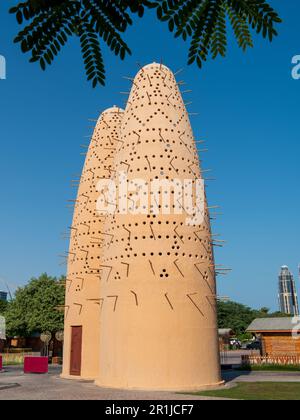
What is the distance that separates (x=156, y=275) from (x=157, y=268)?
281mm

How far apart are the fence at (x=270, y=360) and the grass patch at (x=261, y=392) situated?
9983 millimetres

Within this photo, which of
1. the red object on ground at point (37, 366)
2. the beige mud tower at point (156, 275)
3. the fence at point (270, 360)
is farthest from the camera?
the fence at point (270, 360)

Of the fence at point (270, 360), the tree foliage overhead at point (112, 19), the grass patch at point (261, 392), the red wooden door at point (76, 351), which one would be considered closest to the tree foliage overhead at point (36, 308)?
the red wooden door at point (76, 351)

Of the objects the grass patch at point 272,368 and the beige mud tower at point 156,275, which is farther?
the grass patch at point 272,368

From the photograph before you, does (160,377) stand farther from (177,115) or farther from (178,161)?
(177,115)

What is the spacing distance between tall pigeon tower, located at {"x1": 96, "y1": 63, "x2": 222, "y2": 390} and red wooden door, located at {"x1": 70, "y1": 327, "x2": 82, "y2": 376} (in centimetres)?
378

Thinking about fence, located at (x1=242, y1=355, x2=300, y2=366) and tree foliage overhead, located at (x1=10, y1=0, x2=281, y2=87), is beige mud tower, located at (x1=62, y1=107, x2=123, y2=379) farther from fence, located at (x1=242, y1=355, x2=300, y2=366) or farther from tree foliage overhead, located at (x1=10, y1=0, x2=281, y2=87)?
tree foliage overhead, located at (x1=10, y1=0, x2=281, y2=87)

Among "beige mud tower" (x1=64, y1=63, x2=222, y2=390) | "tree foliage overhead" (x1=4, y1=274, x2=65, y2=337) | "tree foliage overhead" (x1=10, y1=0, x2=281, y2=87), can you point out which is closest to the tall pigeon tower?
"beige mud tower" (x1=64, y1=63, x2=222, y2=390)

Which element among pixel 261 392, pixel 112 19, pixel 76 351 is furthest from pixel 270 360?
pixel 112 19

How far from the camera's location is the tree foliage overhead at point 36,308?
126 ft

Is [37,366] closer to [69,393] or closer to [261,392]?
[69,393]

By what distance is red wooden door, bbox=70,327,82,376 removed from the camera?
809 inches

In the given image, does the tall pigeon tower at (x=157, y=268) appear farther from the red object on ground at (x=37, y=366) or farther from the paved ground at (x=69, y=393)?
the red object on ground at (x=37, y=366)
